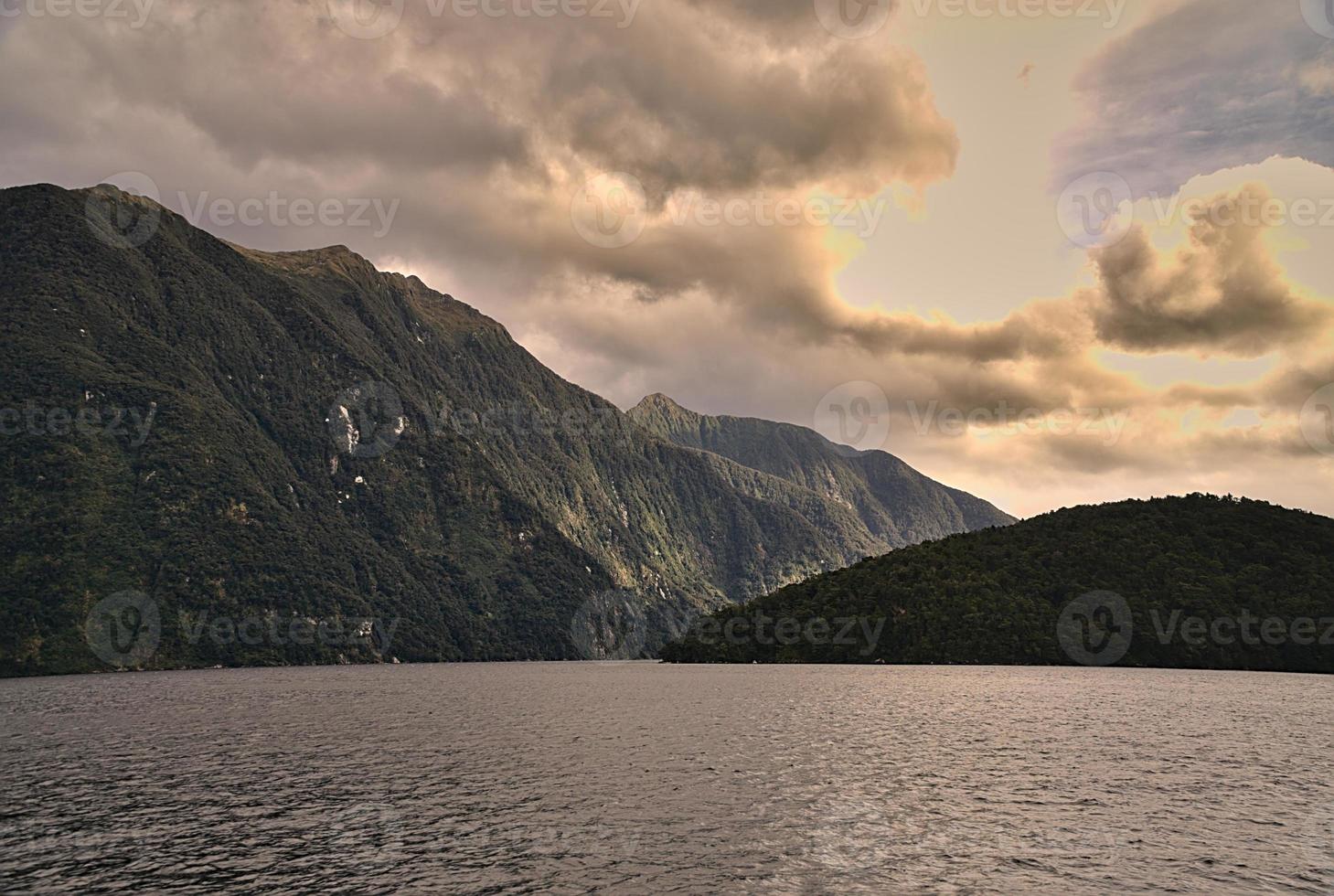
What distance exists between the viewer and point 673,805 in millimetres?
62500

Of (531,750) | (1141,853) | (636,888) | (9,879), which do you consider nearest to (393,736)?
(531,750)

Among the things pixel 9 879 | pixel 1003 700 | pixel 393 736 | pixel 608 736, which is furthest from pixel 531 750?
pixel 1003 700

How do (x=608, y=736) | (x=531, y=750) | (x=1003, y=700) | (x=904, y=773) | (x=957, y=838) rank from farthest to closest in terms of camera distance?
(x=1003, y=700) → (x=608, y=736) → (x=531, y=750) → (x=904, y=773) → (x=957, y=838)

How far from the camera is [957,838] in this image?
52969 mm

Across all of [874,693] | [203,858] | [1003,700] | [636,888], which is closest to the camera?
[636,888]

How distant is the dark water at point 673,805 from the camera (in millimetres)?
44406

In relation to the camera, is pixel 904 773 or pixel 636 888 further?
pixel 904 773

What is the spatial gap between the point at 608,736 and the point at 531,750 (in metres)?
15.8

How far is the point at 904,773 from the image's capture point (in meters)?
78.4

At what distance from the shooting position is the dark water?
146ft

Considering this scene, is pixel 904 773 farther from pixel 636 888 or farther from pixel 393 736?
pixel 393 736

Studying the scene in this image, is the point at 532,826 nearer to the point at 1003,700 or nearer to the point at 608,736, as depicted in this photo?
the point at 608,736

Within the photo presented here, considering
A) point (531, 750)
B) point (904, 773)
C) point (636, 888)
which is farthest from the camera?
point (531, 750)

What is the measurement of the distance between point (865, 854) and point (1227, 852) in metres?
21.4
